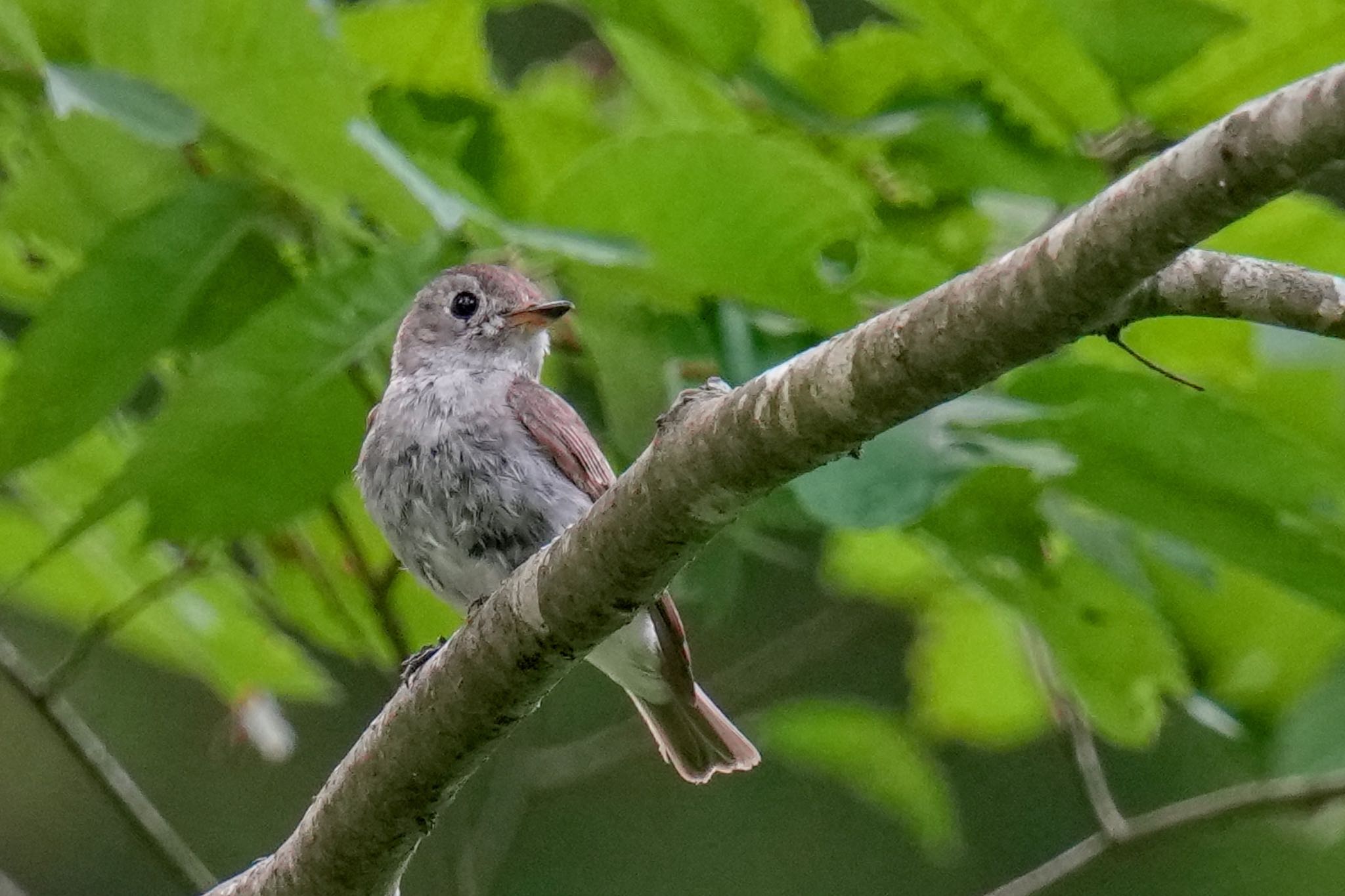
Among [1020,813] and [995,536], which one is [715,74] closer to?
[995,536]

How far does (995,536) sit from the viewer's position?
2854 mm

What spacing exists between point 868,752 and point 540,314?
1.41 metres

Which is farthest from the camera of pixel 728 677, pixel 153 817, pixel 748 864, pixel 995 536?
pixel 748 864

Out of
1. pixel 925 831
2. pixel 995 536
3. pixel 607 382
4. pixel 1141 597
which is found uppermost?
pixel 607 382

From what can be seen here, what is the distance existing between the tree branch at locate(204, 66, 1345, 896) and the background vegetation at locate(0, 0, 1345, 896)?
26 centimetres

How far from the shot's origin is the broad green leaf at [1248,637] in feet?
11.1

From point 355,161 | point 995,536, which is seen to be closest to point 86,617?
point 355,161

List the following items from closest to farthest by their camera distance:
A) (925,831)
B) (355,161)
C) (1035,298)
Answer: (1035,298)
(355,161)
(925,831)

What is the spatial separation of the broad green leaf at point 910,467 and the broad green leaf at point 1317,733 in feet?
2.02

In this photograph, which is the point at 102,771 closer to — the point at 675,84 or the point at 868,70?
the point at 675,84

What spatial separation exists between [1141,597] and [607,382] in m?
0.89

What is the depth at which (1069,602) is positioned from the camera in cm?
303

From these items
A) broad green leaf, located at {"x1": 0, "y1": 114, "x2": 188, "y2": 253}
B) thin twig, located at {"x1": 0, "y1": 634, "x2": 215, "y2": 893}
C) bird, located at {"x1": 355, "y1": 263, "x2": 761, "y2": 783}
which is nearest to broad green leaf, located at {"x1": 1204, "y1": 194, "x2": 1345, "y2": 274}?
bird, located at {"x1": 355, "y1": 263, "x2": 761, "y2": 783}

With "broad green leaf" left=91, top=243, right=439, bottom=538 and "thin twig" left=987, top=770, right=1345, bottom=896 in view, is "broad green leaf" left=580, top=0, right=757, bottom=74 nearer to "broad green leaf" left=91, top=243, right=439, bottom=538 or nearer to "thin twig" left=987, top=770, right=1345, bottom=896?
"broad green leaf" left=91, top=243, right=439, bottom=538
